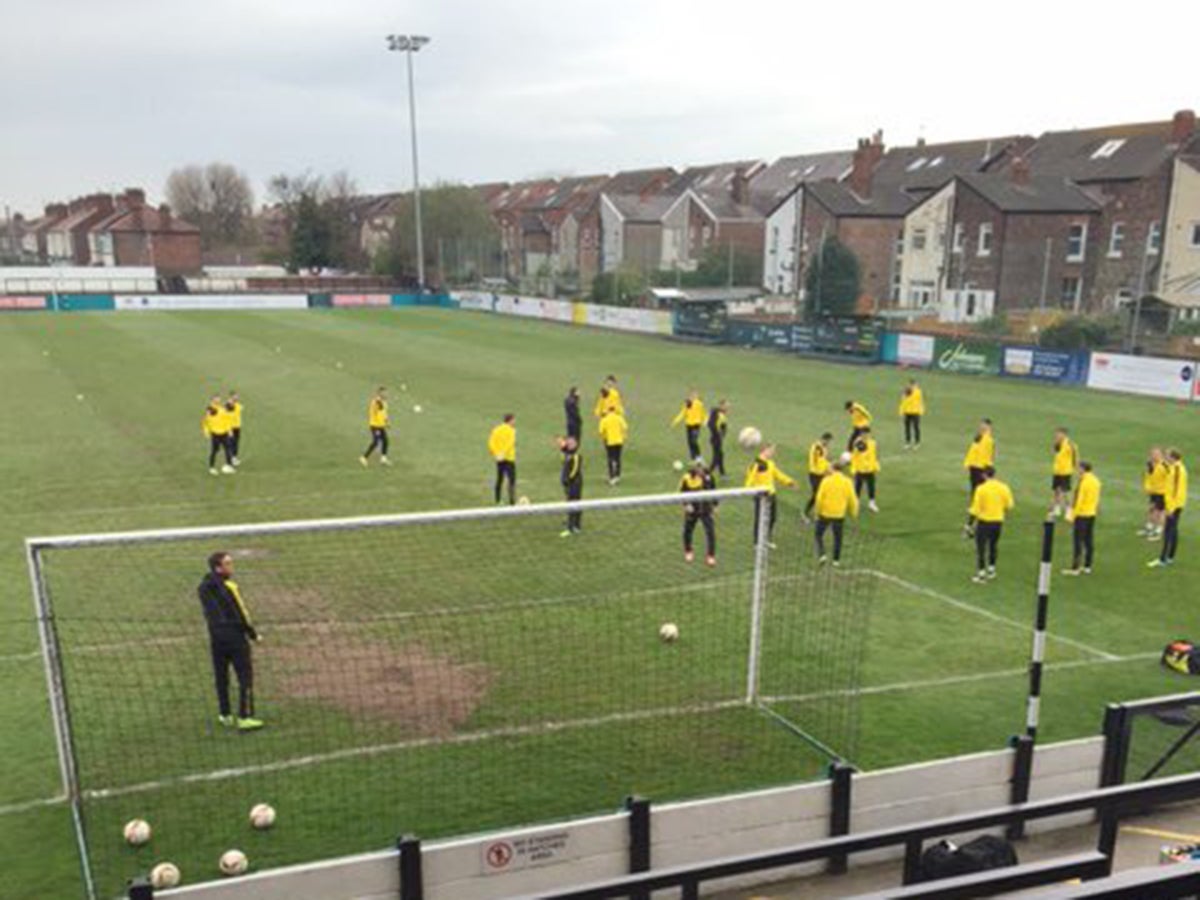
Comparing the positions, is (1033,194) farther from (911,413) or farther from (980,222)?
(911,413)

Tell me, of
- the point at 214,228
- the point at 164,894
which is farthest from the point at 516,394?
the point at 214,228

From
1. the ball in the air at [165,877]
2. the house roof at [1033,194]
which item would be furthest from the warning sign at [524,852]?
the house roof at [1033,194]

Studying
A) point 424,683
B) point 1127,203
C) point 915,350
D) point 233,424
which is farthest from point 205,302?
point 424,683

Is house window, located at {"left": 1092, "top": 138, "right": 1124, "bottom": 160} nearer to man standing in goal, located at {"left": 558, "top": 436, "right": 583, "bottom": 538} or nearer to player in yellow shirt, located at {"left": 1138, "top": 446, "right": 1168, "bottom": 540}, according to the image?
player in yellow shirt, located at {"left": 1138, "top": 446, "right": 1168, "bottom": 540}

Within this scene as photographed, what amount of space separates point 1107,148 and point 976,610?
165 ft

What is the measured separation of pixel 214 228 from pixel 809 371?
335 ft

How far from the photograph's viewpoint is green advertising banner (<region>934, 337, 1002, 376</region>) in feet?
128

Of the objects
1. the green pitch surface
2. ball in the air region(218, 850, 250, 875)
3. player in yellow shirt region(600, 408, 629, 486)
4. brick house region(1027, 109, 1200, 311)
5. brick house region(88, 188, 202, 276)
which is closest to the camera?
ball in the air region(218, 850, 250, 875)

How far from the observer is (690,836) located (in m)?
7.98

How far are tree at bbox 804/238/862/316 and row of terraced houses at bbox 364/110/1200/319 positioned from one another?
6196 mm

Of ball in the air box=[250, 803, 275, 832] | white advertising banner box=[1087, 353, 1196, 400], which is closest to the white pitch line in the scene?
ball in the air box=[250, 803, 275, 832]

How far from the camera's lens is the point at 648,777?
979 centimetres

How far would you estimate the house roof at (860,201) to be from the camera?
59.3m

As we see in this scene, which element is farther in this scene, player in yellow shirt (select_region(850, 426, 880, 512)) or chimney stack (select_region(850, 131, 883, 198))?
chimney stack (select_region(850, 131, 883, 198))
